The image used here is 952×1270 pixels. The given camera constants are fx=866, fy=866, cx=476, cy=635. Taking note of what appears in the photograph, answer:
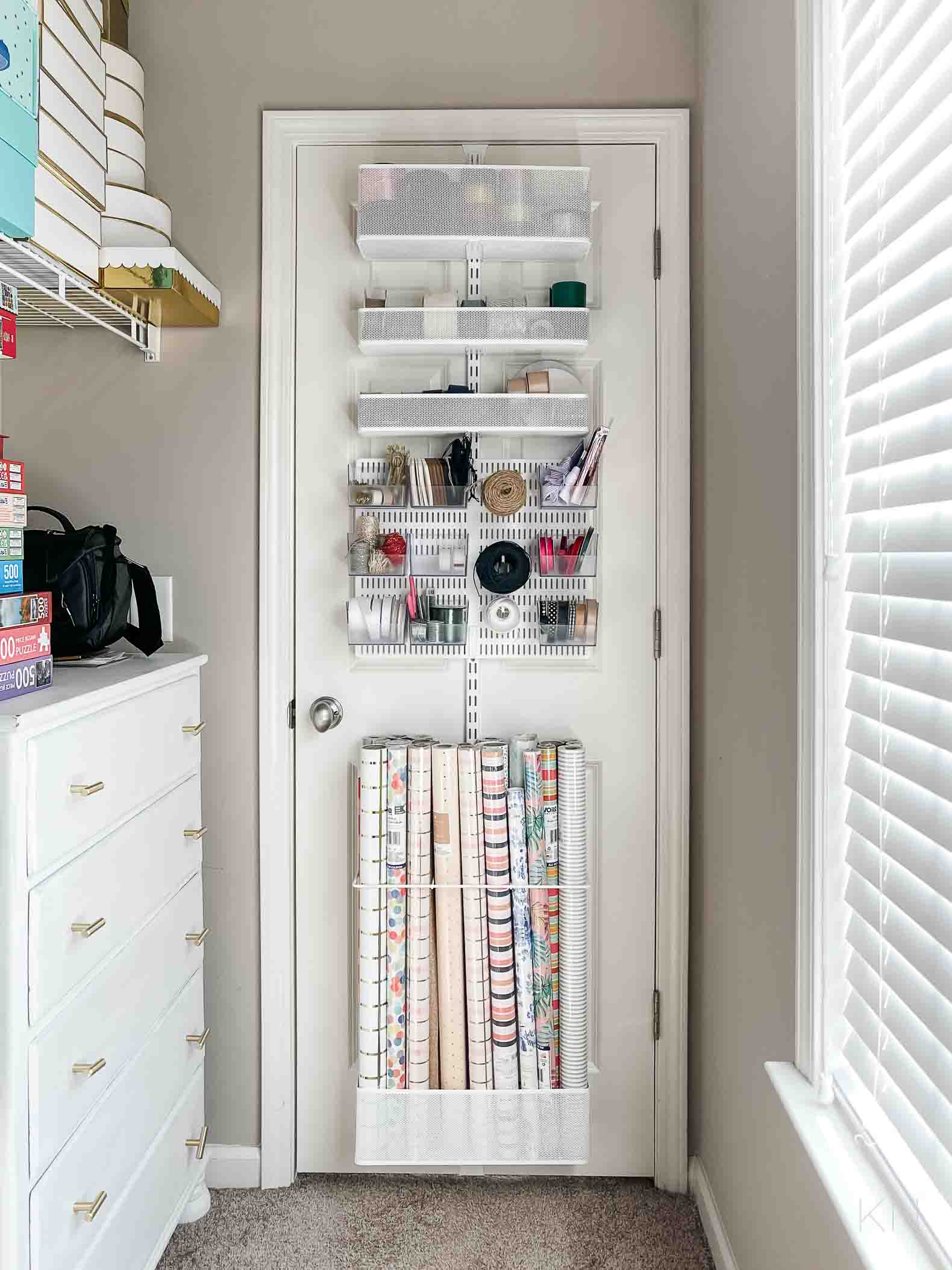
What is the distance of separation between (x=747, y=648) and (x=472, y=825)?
26.9 inches

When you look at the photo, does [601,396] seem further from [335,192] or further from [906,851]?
[906,851]

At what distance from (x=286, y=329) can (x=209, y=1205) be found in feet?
6.24

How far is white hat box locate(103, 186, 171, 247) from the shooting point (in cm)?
170

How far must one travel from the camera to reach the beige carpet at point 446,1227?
67.2 inches

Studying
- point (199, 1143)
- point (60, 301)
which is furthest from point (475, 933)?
point (60, 301)

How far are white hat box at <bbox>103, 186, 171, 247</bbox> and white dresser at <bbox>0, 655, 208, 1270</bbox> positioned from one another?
2.71 ft

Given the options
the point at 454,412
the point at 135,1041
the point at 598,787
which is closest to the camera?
the point at 135,1041

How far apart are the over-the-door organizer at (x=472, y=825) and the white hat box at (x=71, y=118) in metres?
0.53

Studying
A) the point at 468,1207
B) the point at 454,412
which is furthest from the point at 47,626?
the point at 468,1207

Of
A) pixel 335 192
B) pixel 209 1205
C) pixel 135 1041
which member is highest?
pixel 335 192

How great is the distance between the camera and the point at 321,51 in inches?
74.7

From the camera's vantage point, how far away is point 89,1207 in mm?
1253

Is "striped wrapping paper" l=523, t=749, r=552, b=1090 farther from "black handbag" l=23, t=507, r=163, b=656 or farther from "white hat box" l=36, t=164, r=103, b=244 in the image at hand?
"white hat box" l=36, t=164, r=103, b=244

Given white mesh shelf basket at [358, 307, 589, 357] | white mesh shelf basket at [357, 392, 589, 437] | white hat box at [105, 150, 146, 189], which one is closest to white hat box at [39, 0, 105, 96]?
white hat box at [105, 150, 146, 189]
